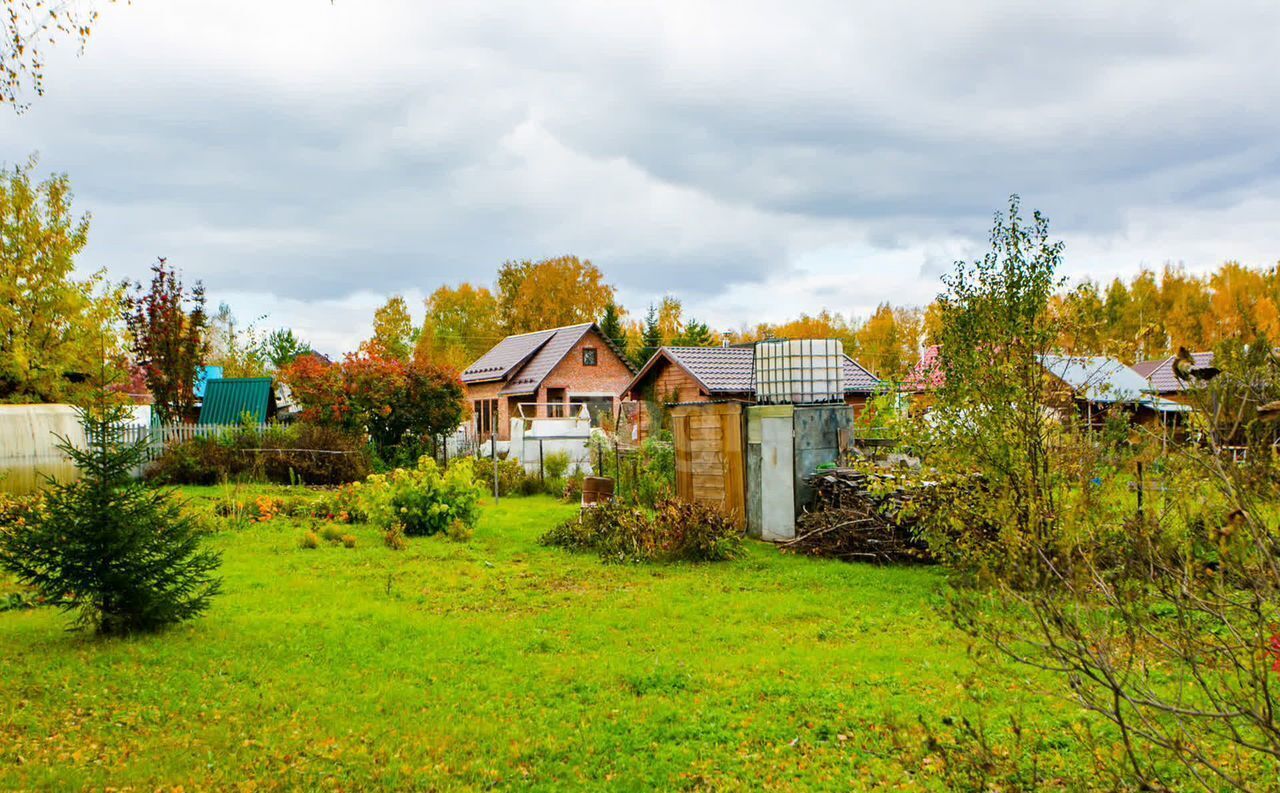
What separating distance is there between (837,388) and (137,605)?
9.26 metres

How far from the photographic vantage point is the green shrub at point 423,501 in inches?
527

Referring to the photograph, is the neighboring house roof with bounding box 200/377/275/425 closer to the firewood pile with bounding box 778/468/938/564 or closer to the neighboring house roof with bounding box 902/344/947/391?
the firewood pile with bounding box 778/468/938/564

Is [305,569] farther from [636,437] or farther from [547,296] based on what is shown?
[547,296]

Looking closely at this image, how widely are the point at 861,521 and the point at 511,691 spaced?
609cm

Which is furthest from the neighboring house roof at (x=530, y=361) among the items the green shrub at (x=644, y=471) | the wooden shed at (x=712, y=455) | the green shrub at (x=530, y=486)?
the wooden shed at (x=712, y=455)

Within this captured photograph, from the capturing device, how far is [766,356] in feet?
43.8

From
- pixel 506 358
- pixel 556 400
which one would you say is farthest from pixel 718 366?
pixel 506 358

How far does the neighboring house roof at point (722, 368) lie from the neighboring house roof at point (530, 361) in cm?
854

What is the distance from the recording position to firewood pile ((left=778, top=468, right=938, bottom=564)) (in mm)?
10102

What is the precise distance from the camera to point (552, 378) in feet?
121

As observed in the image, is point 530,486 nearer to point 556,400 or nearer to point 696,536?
point 696,536

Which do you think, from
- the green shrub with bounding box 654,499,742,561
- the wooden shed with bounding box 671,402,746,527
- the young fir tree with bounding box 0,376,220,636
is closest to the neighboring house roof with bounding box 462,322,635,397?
the wooden shed with bounding box 671,402,746,527

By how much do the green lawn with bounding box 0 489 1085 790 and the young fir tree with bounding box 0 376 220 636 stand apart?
28 cm

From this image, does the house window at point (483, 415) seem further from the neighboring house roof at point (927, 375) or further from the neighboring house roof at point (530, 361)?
the neighboring house roof at point (927, 375)
